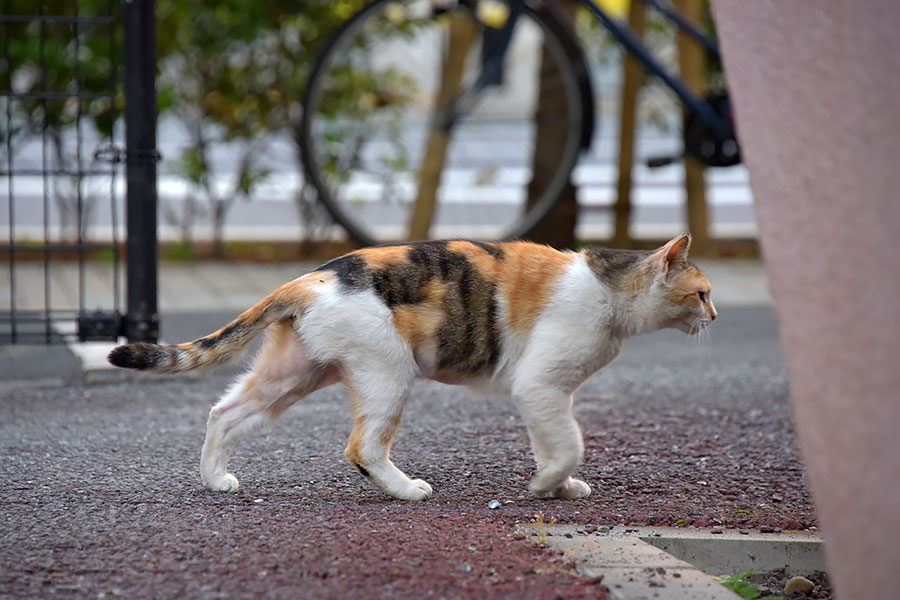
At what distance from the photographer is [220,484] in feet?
10.2

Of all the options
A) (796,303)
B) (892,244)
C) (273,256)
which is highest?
(892,244)

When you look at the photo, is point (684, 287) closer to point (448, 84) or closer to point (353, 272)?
Answer: point (353, 272)

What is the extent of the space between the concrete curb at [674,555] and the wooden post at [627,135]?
4.96m

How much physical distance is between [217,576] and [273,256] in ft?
18.7

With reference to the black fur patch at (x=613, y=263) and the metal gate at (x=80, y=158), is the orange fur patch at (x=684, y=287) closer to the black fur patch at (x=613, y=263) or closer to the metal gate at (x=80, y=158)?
the black fur patch at (x=613, y=263)

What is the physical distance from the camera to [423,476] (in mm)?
3350

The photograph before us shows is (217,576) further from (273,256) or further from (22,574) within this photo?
(273,256)

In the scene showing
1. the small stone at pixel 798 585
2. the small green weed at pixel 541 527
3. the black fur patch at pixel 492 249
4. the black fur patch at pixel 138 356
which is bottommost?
the small stone at pixel 798 585

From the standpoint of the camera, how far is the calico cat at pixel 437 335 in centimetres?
300

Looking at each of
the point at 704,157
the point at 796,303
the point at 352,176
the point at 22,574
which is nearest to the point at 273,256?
the point at 352,176

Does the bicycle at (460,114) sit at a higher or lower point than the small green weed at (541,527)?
higher

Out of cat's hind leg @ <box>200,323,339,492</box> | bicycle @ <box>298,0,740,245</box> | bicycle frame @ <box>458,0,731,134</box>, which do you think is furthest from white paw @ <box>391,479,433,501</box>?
bicycle frame @ <box>458,0,731,134</box>

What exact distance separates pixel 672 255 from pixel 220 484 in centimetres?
141

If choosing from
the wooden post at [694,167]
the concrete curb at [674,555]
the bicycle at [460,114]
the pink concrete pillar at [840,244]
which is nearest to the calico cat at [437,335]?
the concrete curb at [674,555]
